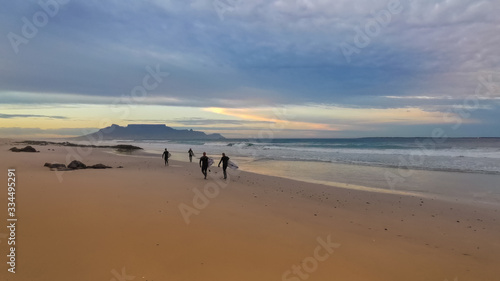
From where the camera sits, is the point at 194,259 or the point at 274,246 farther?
the point at 274,246

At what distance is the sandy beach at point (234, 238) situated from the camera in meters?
5.52

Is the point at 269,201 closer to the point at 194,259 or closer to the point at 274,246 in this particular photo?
the point at 274,246

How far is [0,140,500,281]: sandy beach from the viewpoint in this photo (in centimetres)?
552

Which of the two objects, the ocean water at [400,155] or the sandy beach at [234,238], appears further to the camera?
the ocean water at [400,155]

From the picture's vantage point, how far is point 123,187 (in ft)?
41.8

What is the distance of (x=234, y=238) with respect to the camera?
23.2ft

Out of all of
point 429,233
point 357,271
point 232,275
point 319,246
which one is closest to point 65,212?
point 232,275

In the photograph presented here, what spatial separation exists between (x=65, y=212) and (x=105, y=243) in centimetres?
→ 271

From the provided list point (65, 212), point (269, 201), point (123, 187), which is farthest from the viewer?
point (123, 187)

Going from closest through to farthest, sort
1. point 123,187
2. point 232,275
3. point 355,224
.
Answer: point 232,275 < point 355,224 < point 123,187

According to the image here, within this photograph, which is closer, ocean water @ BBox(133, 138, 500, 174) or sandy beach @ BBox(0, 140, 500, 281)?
sandy beach @ BBox(0, 140, 500, 281)

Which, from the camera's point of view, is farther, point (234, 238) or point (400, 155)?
point (400, 155)

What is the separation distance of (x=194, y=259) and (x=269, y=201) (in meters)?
6.26

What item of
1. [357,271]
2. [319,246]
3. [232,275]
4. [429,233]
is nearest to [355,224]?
[429,233]
